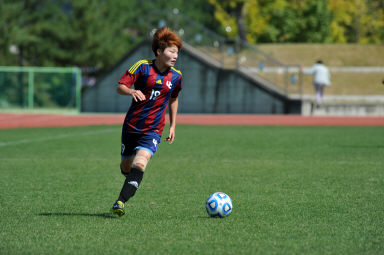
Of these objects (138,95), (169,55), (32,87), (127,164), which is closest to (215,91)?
(32,87)

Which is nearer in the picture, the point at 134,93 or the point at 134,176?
the point at 134,93

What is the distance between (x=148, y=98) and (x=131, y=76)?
0.35 metres

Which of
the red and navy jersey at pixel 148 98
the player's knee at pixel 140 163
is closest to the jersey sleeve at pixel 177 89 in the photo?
the red and navy jersey at pixel 148 98

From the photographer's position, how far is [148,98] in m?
6.90

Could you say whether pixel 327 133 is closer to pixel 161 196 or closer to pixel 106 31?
pixel 161 196

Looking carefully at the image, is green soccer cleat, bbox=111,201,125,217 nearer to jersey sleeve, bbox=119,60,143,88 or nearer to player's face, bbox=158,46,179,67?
jersey sleeve, bbox=119,60,143,88

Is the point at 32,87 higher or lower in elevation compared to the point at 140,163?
higher

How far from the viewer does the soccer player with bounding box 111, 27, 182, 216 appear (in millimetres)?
6715

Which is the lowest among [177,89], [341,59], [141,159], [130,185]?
[130,185]

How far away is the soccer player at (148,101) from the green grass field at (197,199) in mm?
622

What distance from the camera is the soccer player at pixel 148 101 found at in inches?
264

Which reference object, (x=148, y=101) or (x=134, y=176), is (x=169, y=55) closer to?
(x=148, y=101)

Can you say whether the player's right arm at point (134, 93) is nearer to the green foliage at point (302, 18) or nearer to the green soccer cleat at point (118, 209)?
the green soccer cleat at point (118, 209)

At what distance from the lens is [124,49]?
52.3m
